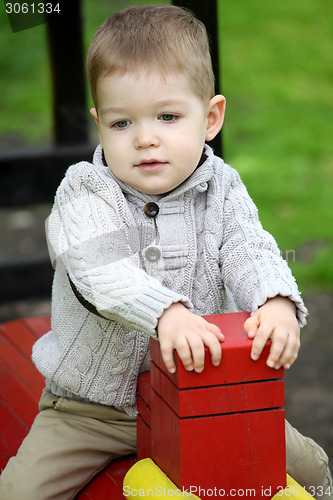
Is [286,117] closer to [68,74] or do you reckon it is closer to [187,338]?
[68,74]

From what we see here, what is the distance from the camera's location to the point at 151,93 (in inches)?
68.4

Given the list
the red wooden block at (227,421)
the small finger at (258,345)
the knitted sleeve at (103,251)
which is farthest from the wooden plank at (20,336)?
the small finger at (258,345)

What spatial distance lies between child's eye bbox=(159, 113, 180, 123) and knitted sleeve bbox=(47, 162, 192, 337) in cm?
19

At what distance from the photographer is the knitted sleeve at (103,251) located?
1.63 m

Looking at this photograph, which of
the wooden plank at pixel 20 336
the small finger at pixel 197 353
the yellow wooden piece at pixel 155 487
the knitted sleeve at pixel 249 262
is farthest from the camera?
the wooden plank at pixel 20 336

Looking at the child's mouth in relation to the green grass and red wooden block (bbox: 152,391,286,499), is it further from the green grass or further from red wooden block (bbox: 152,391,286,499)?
the green grass

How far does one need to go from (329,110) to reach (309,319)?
2755 mm

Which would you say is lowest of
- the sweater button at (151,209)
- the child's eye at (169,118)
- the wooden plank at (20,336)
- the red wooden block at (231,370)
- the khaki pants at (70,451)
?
the wooden plank at (20,336)

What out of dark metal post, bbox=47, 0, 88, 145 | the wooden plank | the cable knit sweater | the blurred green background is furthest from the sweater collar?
the blurred green background

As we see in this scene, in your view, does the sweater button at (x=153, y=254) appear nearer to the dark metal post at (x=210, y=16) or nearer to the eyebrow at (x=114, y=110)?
the eyebrow at (x=114, y=110)

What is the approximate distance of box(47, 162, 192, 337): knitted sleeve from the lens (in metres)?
1.63

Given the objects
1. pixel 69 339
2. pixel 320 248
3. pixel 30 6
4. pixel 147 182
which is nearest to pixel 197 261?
pixel 147 182

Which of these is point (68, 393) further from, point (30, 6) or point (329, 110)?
point (329, 110)

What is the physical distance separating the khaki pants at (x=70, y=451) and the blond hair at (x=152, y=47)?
754 mm
